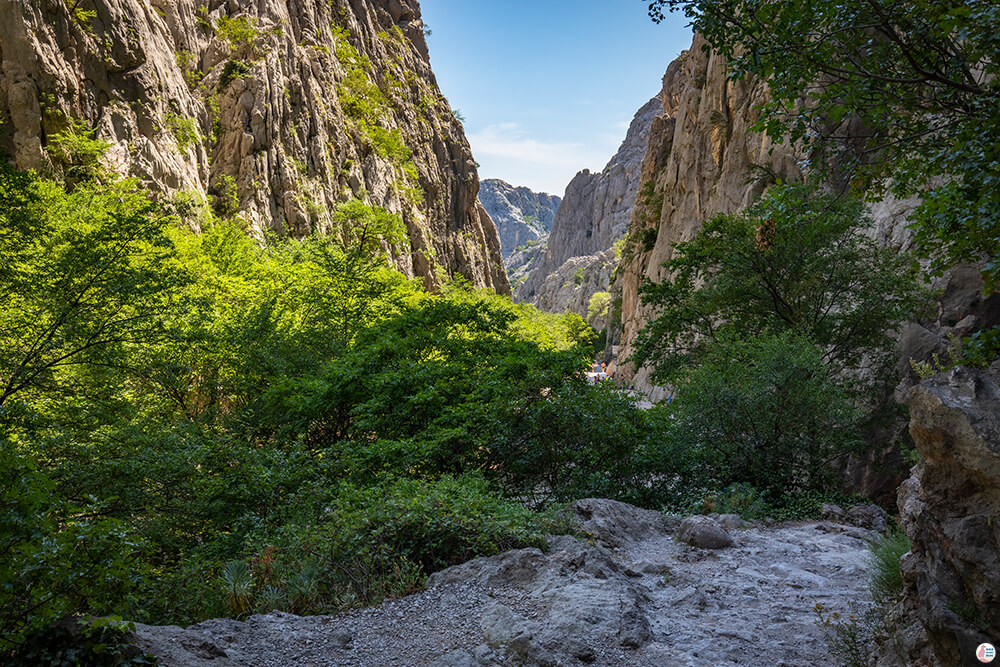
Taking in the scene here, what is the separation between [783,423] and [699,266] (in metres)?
7.79

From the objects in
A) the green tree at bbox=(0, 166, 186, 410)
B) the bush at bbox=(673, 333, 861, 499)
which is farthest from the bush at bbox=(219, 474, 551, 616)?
the green tree at bbox=(0, 166, 186, 410)

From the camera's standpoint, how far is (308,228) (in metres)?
32.2

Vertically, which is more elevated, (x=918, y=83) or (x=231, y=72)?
(x=231, y=72)

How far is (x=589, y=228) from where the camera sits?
123500 mm

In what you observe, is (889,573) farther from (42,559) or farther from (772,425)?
(42,559)

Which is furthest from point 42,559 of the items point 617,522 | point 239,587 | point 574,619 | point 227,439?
point 227,439

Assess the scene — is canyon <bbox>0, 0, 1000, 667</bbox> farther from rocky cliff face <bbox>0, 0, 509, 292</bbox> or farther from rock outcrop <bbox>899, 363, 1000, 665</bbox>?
rocky cliff face <bbox>0, 0, 509, 292</bbox>

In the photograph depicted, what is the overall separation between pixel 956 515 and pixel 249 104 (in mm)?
36675

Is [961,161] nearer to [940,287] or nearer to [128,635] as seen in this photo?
[128,635]

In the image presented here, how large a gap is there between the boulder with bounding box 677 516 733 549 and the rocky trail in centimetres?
28

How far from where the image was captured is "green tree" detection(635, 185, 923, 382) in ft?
41.1

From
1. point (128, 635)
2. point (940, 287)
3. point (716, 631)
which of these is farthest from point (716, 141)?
point (128, 635)

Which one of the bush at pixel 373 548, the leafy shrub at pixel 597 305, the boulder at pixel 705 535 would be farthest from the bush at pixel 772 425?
the leafy shrub at pixel 597 305

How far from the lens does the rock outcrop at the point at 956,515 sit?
111 inches
